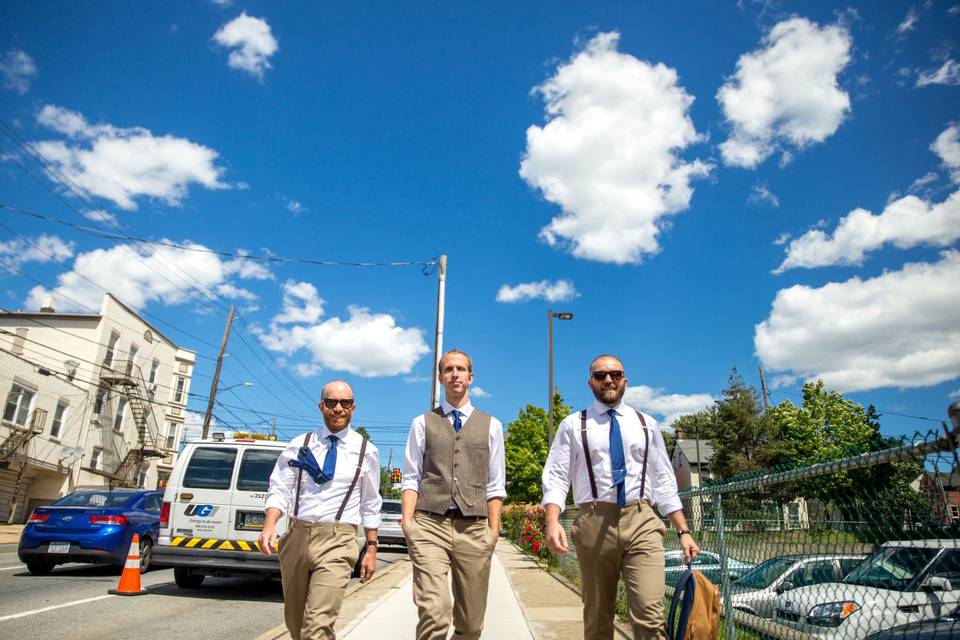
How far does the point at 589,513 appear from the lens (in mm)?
3865

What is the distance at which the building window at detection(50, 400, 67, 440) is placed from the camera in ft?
101

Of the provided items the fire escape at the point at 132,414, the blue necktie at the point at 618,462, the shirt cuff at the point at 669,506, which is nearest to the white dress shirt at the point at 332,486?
the blue necktie at the point at 618,462

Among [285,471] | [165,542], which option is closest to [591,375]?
[285,471]

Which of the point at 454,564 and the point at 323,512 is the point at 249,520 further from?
the point at 454,564

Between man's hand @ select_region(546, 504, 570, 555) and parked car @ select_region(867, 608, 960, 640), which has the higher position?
man's hand @ select_region(546, 504, 570, 555)

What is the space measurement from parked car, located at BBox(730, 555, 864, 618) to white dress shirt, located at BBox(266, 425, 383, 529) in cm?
267

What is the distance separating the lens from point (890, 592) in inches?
145

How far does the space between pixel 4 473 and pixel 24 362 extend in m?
4.66

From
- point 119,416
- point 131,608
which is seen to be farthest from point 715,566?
point 119,416

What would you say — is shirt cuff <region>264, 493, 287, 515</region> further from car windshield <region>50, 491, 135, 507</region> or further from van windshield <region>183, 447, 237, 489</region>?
car windshield <region>50, 491, 135, 507</region>

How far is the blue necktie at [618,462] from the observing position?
3801mm

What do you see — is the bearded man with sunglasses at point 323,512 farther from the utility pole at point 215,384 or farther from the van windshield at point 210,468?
the utility pole at point 215,384

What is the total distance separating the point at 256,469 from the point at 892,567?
24.8ft

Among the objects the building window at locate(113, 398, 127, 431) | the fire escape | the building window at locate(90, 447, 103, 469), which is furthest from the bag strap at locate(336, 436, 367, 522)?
the building window at locate(113, 398, 127, 431)
